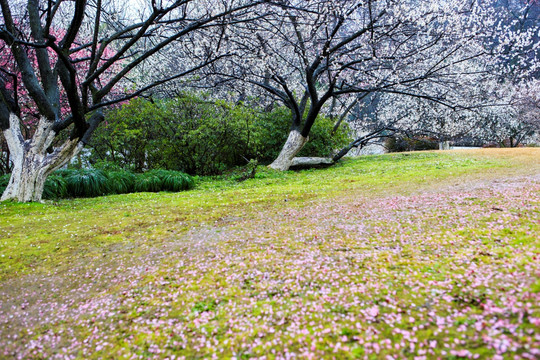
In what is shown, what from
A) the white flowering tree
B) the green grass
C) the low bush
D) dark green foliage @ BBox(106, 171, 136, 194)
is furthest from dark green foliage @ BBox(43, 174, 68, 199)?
the white flowering tree

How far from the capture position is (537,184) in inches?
222

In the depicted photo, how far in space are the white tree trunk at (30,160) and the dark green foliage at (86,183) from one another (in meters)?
2.05

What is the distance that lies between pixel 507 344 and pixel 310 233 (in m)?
2.40

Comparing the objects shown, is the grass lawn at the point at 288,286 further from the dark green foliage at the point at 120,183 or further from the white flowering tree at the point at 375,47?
the white flowering tree at the point at 375,47

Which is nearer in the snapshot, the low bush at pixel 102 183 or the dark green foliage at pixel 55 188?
the dark green foliage at pixel 55 188

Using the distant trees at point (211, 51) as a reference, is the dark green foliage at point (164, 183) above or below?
below

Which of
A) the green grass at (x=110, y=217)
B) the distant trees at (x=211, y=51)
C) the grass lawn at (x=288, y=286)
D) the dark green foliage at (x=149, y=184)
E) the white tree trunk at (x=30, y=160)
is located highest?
the distant trees at (x=211, y=51)

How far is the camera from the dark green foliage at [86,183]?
9.03 metres

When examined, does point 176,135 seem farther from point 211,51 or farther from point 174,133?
point 211,51

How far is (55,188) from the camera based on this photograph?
27.8 ft

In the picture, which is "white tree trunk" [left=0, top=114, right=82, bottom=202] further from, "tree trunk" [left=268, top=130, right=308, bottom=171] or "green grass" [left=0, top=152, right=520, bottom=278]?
"tree trunk" [left=268, top=130, right=308, bottom=171]

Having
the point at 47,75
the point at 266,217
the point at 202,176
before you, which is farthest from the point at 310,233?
the point at 202,176

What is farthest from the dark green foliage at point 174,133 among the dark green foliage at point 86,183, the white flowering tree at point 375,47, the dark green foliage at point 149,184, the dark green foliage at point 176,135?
the dark green foliage at point 86,183

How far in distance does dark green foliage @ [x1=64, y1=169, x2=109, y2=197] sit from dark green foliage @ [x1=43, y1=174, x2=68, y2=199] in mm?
194
